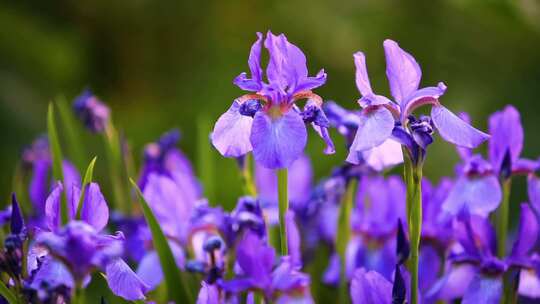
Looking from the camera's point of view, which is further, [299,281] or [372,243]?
[372,243]

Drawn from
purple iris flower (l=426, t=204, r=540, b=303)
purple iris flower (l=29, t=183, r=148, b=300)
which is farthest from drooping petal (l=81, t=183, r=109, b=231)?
purple iris flower (l=426, t=204, r=540, b=303)

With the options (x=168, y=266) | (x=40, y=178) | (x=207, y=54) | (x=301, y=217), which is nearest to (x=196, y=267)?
(x=168, y=266)

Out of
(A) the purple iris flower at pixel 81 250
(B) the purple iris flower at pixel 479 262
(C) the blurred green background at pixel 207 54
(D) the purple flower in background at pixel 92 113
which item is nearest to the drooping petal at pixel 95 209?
(A) the purple iris flower at pixel 81 250

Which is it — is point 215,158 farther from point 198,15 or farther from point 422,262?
point 422,262

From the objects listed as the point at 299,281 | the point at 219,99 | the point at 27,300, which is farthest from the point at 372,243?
the point at 219,99

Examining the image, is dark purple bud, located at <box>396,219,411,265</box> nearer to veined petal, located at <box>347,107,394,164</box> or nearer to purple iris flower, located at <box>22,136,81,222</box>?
veined petal, located at <box>347,107,394,164</box>

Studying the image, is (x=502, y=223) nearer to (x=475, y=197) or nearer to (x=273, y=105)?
(x=475, y=197)

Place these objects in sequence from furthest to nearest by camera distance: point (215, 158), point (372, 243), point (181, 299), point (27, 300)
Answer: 1. point (215, 158)
2. point (372, 243)
3. point (181, 299)
4. point (27, 300)

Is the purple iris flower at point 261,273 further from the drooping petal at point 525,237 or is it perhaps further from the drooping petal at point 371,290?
the drooping petal at point 525,237
